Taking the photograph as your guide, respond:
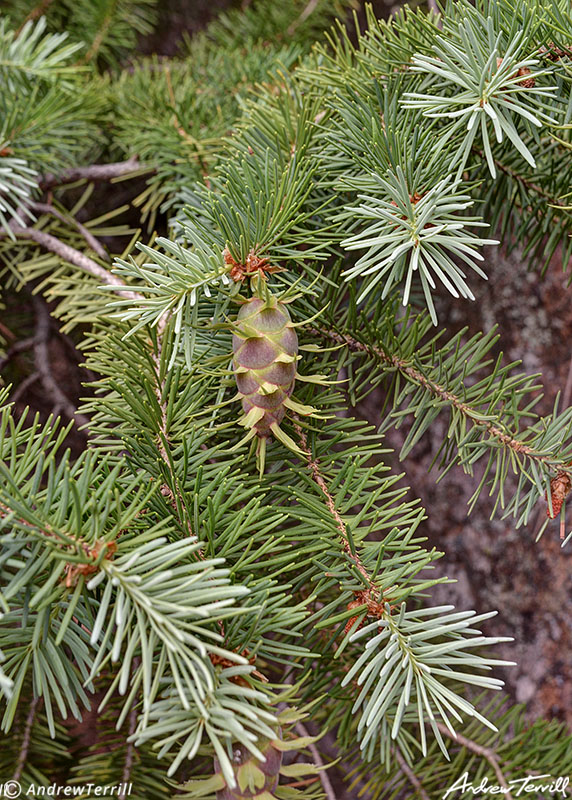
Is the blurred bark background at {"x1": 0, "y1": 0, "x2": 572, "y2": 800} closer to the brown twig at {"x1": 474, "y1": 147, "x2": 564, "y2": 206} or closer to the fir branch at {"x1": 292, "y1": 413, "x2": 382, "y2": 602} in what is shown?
the brown twig at {"x1": 474, "y1": 147, "x2": 564, "y2": 206}

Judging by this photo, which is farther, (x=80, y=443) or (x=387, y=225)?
(x=80, y=443)

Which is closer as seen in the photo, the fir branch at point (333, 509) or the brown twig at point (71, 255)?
the fir branch at point (333, 509)

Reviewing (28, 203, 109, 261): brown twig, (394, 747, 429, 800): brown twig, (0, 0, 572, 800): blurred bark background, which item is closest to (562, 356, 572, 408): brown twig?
(0, 0, 572, 800): blurred bark background

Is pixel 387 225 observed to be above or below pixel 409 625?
above

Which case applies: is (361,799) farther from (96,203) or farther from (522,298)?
(96,203)

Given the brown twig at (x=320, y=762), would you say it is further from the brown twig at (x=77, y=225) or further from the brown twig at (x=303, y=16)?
the brown twig at (x=303, y=16)

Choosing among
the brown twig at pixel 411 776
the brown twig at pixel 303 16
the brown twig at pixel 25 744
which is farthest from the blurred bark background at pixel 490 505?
the brown twig at pixel 303 16

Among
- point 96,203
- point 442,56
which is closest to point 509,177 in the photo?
point 442,56
